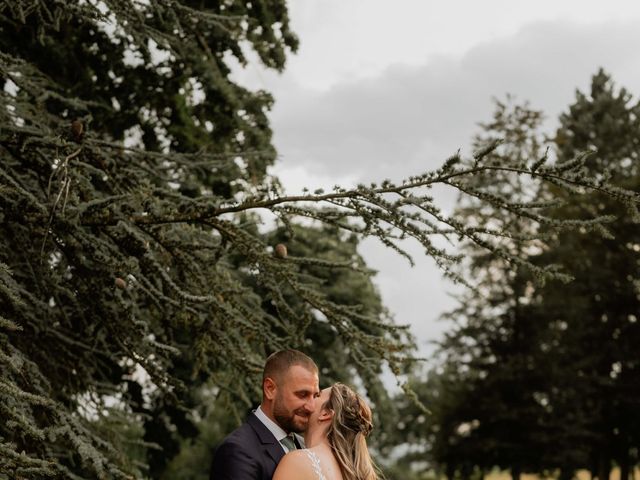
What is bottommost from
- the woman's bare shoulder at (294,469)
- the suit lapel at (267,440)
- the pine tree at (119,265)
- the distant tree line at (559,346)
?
the woman's bare shoulder at (294,469)

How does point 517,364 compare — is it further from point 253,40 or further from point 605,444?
point 253,40

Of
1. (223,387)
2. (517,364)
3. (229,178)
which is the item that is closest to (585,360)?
(517,364)

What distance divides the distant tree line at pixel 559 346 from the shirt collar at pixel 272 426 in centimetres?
2302

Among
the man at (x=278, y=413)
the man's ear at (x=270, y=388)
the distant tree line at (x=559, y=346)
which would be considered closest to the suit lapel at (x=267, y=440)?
the man at (x=278, y=413)

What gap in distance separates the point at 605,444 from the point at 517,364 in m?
3.90

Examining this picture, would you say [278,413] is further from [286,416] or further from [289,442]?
[289,442]

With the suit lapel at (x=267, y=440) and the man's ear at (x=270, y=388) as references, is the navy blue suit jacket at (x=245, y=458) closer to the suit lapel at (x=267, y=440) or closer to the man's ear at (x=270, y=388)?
the suit lapel at (x=267, y=440)

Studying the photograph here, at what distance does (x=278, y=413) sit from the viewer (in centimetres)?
448

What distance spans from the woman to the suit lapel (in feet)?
0.54

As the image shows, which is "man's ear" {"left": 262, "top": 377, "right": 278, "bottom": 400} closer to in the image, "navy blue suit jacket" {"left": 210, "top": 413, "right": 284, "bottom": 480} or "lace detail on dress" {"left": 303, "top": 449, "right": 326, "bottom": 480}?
"navy blue suit jacket" {"left": 210, "top": 413, "right": 284, "bottom": 480}

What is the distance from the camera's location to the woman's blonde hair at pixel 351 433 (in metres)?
4.38

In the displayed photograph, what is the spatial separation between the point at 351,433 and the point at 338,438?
84 millimetres

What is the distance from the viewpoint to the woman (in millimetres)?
4262

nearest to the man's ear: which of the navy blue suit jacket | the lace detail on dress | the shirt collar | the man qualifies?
the man
